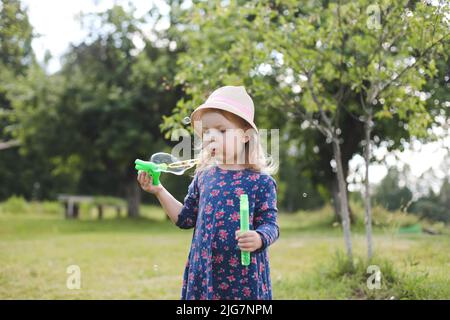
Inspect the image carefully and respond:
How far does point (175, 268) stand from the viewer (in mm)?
6156

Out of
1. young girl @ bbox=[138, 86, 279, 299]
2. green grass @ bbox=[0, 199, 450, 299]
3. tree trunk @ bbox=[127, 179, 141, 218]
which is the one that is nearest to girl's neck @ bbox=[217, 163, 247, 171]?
young girl @ bbox=[138, 86, 279, 299]

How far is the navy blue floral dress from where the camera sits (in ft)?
7.01

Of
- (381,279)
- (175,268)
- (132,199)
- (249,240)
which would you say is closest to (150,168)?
(249,240)

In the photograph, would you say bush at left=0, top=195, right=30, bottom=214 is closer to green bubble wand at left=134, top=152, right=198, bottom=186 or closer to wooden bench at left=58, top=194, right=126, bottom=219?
wooden bench at left=58, top=194, right=126, bottom=219

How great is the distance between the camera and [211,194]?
86.6 inches

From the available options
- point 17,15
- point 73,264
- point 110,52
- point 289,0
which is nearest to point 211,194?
point 289,0

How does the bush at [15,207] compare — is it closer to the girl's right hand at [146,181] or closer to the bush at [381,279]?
the bush at [381,279]

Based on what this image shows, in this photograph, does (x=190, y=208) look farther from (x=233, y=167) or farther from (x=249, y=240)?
(x=249, y=240)

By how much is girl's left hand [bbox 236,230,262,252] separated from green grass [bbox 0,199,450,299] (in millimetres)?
1553

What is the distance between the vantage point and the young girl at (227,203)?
2141mm

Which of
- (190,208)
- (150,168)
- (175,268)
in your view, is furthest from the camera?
(175,268)

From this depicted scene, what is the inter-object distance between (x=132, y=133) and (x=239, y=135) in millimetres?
11304

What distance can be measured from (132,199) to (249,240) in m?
14.4

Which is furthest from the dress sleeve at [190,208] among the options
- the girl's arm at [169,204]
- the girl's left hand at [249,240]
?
the girl's left hand at [249,240]
